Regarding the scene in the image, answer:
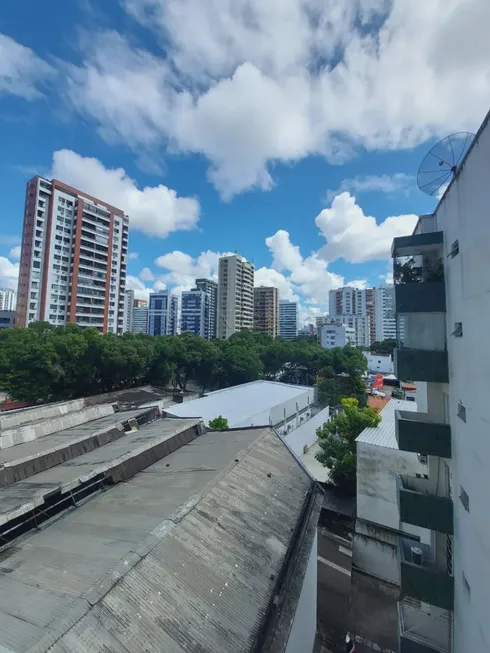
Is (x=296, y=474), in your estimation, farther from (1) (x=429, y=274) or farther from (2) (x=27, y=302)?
(2) (x=27, y=302)

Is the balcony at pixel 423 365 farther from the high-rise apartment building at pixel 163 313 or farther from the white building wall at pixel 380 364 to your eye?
the high-rise apartment building at pixel 163 313

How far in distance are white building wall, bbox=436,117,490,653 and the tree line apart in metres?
25.3

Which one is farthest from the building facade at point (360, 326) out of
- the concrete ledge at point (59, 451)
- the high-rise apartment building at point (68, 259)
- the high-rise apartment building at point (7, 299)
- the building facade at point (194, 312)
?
the high-rise apartment building at point (7, 299)

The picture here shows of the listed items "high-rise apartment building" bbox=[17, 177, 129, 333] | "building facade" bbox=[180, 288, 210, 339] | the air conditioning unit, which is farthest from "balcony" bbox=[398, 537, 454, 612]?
"building facade" bbox=[180, 288, 210, 339]

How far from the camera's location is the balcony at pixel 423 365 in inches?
286

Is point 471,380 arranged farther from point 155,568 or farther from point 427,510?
point 155,568

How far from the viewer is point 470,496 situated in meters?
6.02

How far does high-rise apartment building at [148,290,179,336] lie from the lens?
101m

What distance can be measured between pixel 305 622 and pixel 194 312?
84.3 meters

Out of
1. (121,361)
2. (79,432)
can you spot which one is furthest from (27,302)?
(79,432)

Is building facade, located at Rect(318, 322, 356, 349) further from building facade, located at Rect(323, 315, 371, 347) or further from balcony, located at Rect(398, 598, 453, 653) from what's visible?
balcony, located at Rect(398, 598, 453, 653)

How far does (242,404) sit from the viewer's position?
23.7 m

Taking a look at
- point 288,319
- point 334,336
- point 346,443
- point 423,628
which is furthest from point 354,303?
point 423,628

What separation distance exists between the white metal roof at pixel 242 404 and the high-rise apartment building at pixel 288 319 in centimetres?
9529
